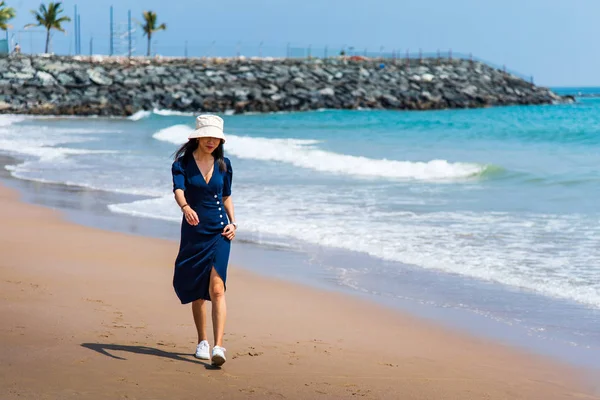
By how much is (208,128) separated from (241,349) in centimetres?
133

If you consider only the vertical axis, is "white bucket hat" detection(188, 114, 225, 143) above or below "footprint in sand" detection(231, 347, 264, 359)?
above

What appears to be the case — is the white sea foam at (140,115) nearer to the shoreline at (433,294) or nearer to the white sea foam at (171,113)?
the white sea foam at (171,113)

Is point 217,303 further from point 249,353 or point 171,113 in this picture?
point 171,113

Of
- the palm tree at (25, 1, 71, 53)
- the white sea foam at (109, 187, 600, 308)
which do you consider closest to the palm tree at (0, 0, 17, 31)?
the palm tree at (25, 1, 71, 53)

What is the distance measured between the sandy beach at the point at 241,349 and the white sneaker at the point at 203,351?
7cm

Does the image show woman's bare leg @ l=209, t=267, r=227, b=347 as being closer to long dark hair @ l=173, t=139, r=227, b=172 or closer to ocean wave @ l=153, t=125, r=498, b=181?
long dark hair @ l=173, t=139, r=227, b=172

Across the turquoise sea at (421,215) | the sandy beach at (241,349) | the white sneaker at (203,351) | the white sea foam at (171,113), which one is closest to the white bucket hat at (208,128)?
the white sneaker at (203,351)

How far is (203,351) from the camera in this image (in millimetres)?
4992

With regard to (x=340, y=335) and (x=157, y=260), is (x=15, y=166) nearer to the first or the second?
(x=157, y=260)

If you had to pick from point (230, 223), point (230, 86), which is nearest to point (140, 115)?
point (230, 86)

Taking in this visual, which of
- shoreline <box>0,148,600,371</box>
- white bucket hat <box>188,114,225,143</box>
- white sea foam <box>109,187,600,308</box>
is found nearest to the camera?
white bucket hat <box>188,114,225,143</box>

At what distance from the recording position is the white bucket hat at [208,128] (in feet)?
16.3

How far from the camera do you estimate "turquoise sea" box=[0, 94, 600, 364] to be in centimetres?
708

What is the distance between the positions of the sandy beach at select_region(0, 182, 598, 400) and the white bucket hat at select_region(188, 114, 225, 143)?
1257mm
